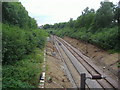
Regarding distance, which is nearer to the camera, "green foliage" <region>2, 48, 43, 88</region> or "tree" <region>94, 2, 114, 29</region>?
"green foliage" <region>2, 48, 43, 88</region>

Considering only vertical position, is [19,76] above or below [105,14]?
below

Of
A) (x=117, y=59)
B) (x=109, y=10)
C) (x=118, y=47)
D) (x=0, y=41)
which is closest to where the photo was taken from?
(x=0, y=41)

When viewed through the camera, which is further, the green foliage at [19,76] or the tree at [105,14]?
the tree at [105,14]

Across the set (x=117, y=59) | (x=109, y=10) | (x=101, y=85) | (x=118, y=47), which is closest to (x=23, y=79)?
(x=101, y=85)

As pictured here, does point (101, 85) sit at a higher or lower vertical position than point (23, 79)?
lower

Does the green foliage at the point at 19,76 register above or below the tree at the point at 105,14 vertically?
below

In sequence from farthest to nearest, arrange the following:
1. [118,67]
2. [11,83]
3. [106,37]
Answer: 1. [106,37]
2. [118,67]
3. [11,83]

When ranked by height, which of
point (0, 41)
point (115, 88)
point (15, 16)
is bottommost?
point (115, 88)

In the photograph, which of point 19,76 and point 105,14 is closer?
point 19,76

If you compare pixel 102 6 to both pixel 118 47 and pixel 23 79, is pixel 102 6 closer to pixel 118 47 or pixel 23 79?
pixel 118 47

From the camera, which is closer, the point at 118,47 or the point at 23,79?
the point at 23,79

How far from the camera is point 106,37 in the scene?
30.4 metres

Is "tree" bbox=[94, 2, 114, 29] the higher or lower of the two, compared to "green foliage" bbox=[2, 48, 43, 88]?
higher

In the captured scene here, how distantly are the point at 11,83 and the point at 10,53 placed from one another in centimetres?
305
